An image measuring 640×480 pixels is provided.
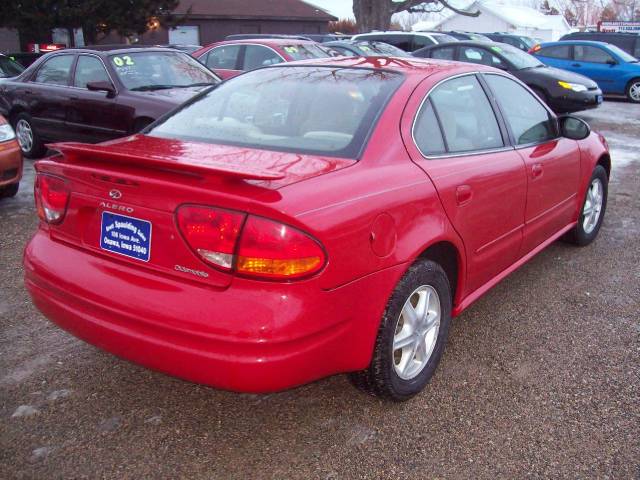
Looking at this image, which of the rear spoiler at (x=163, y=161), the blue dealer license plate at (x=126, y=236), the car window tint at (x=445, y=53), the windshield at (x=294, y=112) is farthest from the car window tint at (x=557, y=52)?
the blue dealer license plate at (x=126, y=236)

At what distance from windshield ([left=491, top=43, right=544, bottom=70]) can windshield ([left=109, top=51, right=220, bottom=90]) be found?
7073mm

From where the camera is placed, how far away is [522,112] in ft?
13.3

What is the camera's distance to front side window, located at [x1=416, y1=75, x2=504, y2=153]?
3.28m

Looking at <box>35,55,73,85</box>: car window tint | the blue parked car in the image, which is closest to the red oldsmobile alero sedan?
<box>35,55,73,85</box>: car window tint

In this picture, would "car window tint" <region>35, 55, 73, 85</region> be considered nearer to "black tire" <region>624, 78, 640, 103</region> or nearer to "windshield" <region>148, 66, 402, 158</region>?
"windshield" <region>148, 66, 402, 158</region>

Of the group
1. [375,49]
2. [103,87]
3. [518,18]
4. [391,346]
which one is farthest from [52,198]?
[518,18]

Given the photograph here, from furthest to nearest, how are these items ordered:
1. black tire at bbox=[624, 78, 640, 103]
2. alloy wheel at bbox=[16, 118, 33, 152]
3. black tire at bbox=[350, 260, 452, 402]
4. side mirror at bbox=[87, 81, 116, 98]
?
black tire at bbox=[624, 78, 640, 103] < alloy wheel at bbox=[16, 118, 33, 152] < side mirror at bbox=[87, 81, 116, 98] < black tire at bbox=[350, 260, 452, 402]

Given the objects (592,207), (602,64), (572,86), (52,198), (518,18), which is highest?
(518,18)

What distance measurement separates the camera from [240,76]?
380 centimetres

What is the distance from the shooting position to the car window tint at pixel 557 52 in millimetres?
16656

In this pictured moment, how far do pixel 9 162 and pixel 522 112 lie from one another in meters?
4.52

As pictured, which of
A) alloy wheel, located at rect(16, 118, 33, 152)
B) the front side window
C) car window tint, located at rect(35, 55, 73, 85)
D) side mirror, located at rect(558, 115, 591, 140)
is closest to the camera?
the front side window

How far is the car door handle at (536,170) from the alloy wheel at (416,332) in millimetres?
1227

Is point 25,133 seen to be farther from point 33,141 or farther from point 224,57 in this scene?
point 224,57
